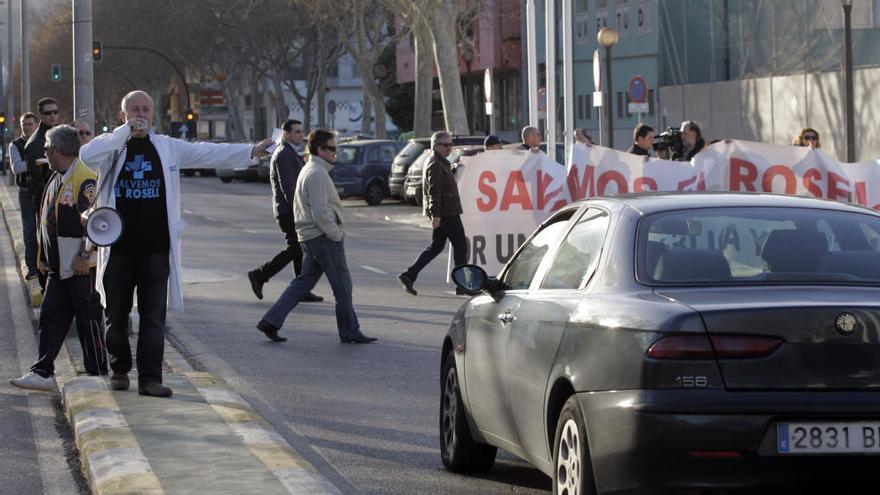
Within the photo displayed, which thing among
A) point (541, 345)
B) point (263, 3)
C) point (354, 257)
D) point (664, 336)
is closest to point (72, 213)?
point (541, 345)

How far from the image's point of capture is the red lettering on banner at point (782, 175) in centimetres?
1680

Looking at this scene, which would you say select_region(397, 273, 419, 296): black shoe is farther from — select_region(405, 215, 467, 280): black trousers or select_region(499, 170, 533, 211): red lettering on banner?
select_region(499, 170, 533, 211): red lettering on banner

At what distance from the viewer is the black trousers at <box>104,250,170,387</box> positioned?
9.63 meters

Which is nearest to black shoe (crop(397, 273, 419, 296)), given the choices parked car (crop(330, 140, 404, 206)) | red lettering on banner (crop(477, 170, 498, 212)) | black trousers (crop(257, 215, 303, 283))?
black trousers (crop(257, 215, 303, 283))

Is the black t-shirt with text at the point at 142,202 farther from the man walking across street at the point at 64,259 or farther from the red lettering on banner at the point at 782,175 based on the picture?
the red lettering on banner at the point at 782,175

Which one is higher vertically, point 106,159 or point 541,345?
point 106,159

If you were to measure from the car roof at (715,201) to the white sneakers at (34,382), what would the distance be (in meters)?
4.86

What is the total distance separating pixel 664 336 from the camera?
5539 millimetres

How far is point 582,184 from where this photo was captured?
18.3 m

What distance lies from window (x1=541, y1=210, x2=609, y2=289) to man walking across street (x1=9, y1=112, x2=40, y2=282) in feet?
Result: 41.2

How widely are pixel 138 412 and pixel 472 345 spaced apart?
228 cm

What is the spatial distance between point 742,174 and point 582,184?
6.72ft

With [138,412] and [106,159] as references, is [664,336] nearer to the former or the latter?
[138,412]

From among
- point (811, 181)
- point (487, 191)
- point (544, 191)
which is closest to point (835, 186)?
point (811, 181)
